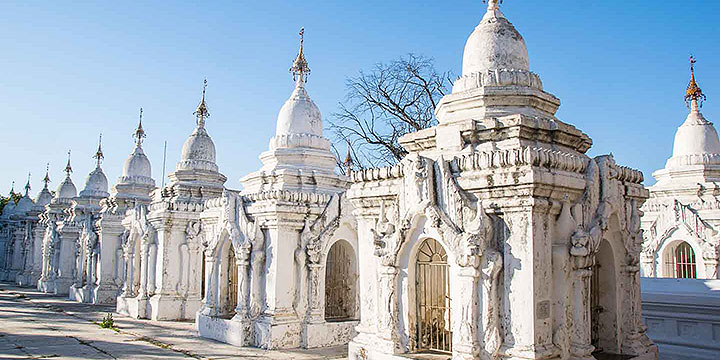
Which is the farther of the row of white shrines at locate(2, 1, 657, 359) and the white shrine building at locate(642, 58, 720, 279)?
the white shrine building at locate(642, 58, 720, 279)

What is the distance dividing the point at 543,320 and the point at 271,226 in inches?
289

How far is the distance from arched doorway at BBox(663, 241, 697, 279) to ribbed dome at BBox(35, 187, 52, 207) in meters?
37.3

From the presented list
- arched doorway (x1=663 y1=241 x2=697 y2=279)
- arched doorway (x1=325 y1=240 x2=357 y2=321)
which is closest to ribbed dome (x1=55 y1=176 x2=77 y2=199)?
arched doorway (x1=325 y1=240 x2=357 y2=321)

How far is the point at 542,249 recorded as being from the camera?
7.80 metres

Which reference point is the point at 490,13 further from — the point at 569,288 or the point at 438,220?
the point at 569,288

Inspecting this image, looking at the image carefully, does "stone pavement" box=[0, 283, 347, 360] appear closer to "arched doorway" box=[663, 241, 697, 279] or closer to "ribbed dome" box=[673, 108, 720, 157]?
"arched doorway" box=[663, 241, 697, 279]

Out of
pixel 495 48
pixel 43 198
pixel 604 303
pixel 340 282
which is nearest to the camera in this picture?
pixel 604 303

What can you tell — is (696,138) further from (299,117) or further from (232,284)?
(232,284)

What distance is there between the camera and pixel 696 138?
22609 millimetres

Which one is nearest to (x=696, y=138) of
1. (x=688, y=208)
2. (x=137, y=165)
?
(x=688, y=208)

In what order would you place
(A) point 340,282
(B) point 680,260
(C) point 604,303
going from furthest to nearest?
(B) point 680,260 < (A) point 340,282 < (C) point 604,303

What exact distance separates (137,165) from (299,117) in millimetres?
13012

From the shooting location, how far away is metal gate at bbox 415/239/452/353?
905cm

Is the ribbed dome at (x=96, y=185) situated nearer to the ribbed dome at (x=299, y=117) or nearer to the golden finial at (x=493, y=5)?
the ribbed dome at (x=299, y=117)
